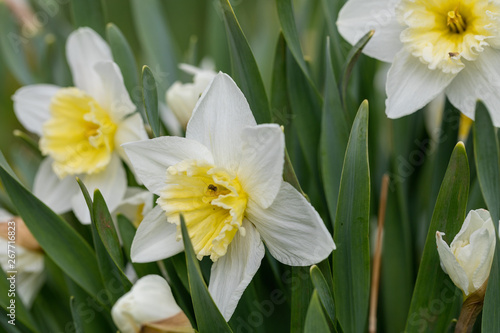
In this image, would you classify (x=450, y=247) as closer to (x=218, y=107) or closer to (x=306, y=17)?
(x=218, y=107)

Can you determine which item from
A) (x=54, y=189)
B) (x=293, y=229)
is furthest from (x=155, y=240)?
(x=54, y=189)

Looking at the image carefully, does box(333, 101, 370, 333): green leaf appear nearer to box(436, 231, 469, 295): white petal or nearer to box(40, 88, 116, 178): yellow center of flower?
box(436, 231, 469, 295): white petal

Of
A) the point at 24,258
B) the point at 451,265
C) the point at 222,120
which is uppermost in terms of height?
the point at 222,120

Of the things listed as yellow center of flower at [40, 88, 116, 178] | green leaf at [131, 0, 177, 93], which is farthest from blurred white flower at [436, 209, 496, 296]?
green leaf at [131, 0, 177, 93]

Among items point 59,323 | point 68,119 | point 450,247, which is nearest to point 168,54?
point 68,119

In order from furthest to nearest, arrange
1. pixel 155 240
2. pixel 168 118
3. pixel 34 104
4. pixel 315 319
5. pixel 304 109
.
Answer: pixel 168 118 < pixel 34 104 < pixel 304 109 < pixel 155 240 < pixel 315 319

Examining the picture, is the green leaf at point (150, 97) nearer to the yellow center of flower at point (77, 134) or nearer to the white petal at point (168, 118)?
the yellow center of flower at point (77, 134)

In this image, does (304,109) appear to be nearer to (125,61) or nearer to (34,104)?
(125,61)
